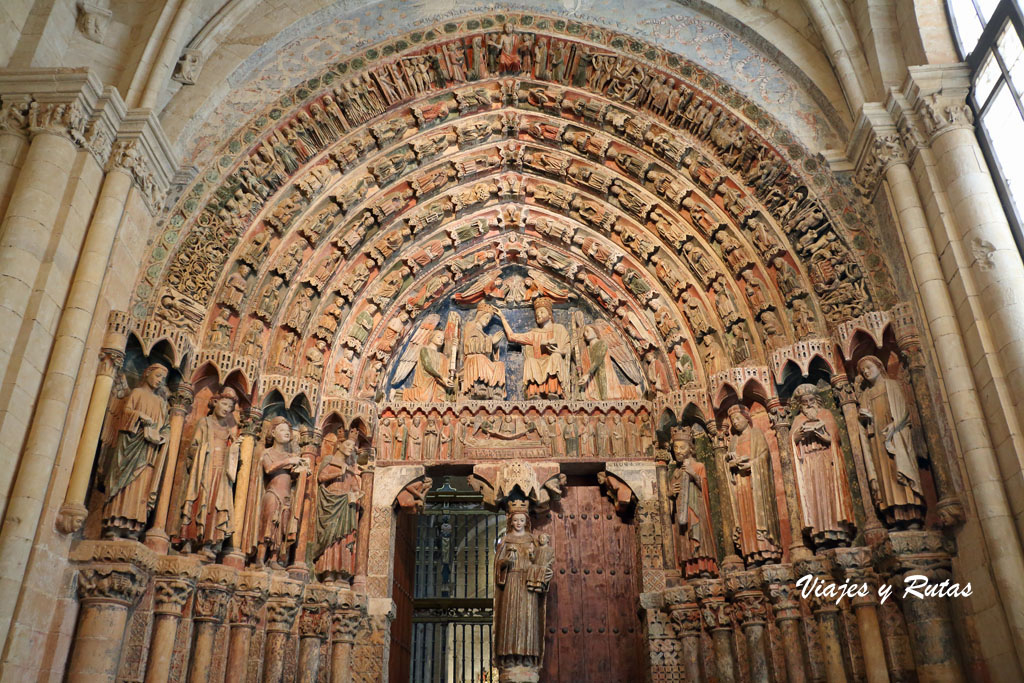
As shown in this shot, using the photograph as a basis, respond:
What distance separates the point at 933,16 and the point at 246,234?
273 inches

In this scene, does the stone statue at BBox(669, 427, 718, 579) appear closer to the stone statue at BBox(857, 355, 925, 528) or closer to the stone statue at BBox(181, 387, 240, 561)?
the stone statue at BBox(857, 355, 925, 528)

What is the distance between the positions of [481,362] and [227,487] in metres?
3.33

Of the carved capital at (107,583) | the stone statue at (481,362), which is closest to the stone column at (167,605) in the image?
the carved capital at (107,583)

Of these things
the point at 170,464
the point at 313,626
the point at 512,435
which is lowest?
the point at 313,626

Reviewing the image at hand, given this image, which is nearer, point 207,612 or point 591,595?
Answer: point 207,612

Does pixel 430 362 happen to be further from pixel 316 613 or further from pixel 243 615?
pixel 243 615

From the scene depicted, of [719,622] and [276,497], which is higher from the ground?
[276,497]

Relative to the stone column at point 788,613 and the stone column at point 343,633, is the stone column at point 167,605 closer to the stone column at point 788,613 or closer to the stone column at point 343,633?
the stone column at point 343,633

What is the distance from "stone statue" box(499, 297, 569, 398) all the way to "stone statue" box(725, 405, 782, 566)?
2125mm

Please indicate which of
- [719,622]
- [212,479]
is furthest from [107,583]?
[719,622]

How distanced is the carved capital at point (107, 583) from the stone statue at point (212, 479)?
2.46 feet

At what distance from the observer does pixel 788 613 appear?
22.8 feet

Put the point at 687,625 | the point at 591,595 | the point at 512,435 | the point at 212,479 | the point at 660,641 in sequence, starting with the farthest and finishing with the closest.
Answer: the point at 512,435, the point at 591,595, the point at 660,641, the point at 687,625, the point at 212,479

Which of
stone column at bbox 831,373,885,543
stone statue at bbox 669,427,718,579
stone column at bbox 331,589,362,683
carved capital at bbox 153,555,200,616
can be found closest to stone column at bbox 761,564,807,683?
stone statue at bbox 669,427,718,579
